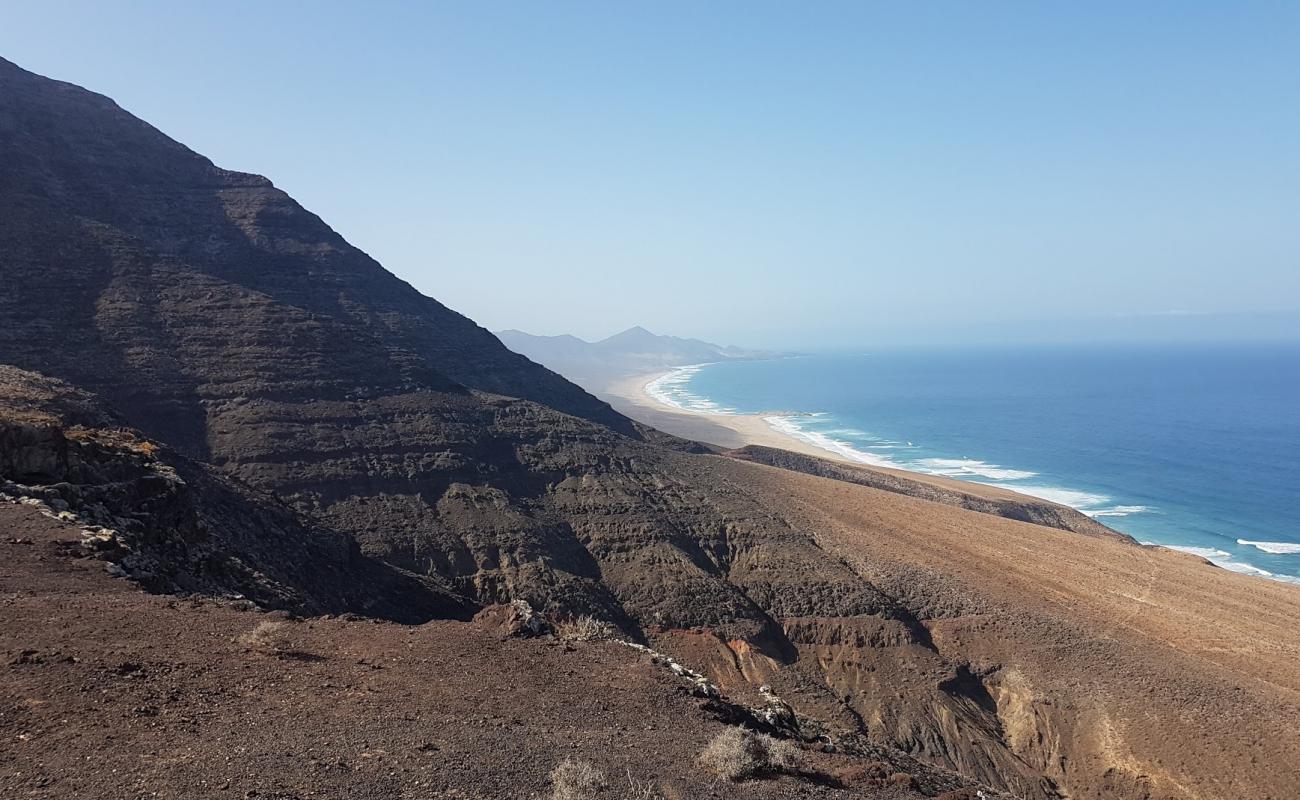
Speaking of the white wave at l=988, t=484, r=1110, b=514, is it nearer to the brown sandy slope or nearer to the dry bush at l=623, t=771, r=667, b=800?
the brown sandy slope

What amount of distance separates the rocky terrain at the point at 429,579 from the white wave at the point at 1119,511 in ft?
49.4

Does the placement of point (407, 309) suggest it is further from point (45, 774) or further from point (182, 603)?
point (45, 774)

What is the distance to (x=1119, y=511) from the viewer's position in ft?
256

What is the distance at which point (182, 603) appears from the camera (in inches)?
591

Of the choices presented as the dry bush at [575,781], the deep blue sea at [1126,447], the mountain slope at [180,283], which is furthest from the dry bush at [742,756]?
the deep blue sea at [1126,447]

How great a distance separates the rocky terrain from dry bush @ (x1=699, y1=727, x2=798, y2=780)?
41 centimetres

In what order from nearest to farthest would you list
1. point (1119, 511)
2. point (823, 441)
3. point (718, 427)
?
point (1119, 511)
point (823, 441)
point (718, 427)

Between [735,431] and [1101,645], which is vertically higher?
[735,431]

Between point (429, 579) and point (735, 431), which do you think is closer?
point (429, 579)

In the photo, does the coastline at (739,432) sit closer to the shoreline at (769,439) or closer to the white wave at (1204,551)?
the shoreline at (769,439)

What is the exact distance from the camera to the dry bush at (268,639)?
44.3 feet

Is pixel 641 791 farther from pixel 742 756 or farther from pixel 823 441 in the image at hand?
pixel 823 441

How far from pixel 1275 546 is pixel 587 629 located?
230ft

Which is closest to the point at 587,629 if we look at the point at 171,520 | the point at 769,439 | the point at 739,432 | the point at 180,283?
the point at 171,520
